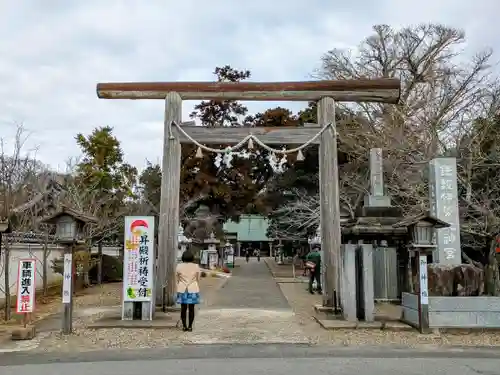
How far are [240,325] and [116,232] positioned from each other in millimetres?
14635

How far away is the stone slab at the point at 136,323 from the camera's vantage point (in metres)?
10.5

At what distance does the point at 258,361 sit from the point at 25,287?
5101 millimetres

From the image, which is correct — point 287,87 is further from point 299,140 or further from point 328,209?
point 328,209

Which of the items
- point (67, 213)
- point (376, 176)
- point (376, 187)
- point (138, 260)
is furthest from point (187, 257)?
point (376, 176)

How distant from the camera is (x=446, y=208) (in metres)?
12.9

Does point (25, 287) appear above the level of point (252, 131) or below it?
below

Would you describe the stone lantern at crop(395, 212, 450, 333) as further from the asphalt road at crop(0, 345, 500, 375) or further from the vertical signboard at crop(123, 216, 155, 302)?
the vertical signboard at crop(123, 216, 155, 302)

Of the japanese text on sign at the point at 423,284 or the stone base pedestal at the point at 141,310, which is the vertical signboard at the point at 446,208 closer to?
the japanese text on sign at the point at 423,284

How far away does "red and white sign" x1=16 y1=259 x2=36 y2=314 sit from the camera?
9.54m

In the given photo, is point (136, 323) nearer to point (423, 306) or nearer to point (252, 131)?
point (252, 131)

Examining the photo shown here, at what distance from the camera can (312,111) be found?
3341cm

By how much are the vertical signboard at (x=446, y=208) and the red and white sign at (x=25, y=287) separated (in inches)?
392

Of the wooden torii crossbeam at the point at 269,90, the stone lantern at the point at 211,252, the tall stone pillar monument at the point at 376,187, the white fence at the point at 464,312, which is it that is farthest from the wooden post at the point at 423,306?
the stone lantern at the point at 211,252

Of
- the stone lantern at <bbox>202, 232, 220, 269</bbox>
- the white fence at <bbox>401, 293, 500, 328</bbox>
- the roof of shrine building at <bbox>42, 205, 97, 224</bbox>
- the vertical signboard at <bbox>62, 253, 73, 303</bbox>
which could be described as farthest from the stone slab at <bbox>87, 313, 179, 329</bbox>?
the stone lantern at <bbox>202, 232, 220, 269</bbox>
